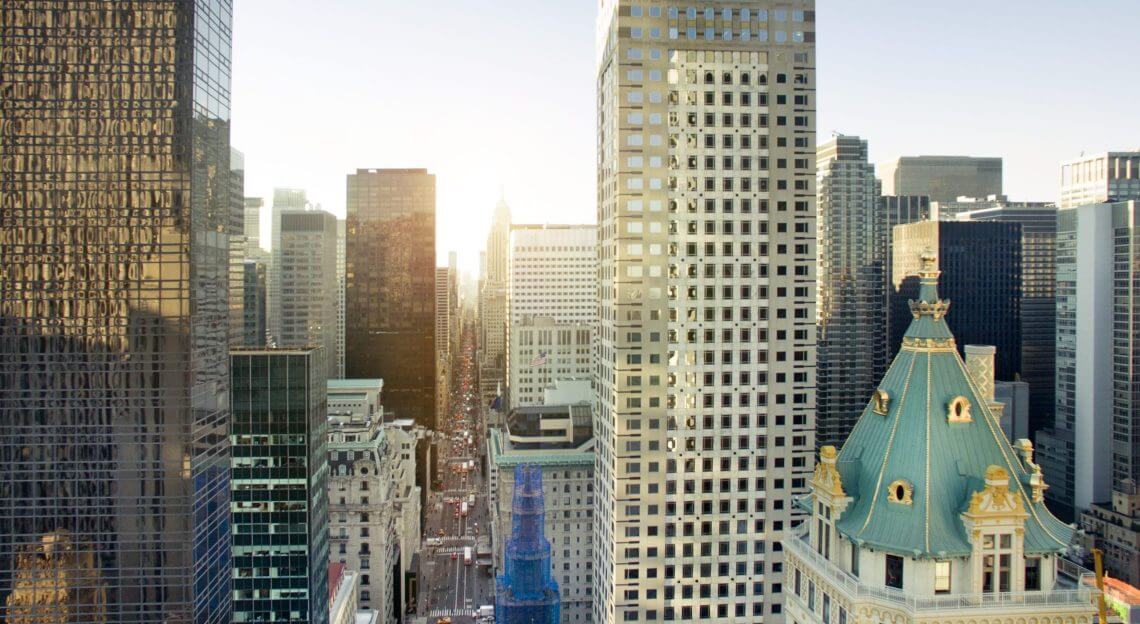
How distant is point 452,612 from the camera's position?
569 ft

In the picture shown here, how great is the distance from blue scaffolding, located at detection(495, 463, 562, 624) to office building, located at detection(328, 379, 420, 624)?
1011 inches

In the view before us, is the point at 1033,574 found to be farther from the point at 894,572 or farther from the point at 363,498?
the point at 363,498

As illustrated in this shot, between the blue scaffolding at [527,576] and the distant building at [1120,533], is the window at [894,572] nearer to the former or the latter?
the blue scaffolding at [527,576]

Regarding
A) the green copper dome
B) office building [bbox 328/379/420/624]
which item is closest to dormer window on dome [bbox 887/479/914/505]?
the green copper dome

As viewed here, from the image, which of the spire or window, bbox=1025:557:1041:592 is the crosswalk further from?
the spire

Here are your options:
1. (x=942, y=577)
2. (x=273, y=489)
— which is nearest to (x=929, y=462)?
(x=942, y=577)

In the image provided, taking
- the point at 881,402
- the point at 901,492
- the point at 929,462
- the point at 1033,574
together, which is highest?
the point at 881,402

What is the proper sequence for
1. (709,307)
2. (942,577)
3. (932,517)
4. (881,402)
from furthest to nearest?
(709,307) → (881,402) → (932,517) → (942,577)

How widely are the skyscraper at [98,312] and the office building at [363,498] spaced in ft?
218

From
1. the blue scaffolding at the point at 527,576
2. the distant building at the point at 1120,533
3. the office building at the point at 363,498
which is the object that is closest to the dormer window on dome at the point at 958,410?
the blue scaffolding at the point at 527,576

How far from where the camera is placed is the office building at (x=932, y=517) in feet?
165

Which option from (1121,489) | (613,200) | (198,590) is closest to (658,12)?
(613,200)

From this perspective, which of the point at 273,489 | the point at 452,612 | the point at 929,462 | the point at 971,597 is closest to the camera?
the point at 971,597

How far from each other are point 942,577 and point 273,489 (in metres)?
80.3
